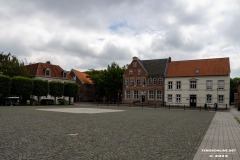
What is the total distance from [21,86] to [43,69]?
72.9 ft

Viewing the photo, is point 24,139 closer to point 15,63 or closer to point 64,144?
point 64,144

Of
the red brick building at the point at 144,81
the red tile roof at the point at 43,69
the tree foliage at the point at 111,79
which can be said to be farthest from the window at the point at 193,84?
the red tile roof at the point at 43,69

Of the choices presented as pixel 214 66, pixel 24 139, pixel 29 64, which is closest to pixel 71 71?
pixel 29 64

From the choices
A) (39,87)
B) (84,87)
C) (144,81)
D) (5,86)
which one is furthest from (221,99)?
(84,87)

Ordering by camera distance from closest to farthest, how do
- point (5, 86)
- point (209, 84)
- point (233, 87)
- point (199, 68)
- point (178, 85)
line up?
point (5, 86)
point (209, 84)
point (199, 68)
point (178, 85)
point (233, 87)

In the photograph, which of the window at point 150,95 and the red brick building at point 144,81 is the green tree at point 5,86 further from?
the window at point 150,95

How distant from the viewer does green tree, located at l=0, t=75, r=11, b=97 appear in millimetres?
39188

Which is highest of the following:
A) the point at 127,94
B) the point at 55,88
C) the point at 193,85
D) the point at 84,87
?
the point at 193,85

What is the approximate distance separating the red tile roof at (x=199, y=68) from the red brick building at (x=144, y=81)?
7.77 feet

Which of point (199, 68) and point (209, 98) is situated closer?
point (209, 98)

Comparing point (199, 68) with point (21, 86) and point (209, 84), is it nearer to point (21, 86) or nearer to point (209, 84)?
point (209, 84)

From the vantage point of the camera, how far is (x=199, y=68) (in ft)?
189

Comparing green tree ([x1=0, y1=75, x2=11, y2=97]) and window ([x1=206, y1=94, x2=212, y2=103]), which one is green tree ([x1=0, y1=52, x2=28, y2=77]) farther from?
window ([x1=206, y1=94, x2=212, y2=103])

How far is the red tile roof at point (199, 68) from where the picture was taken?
180 ft
